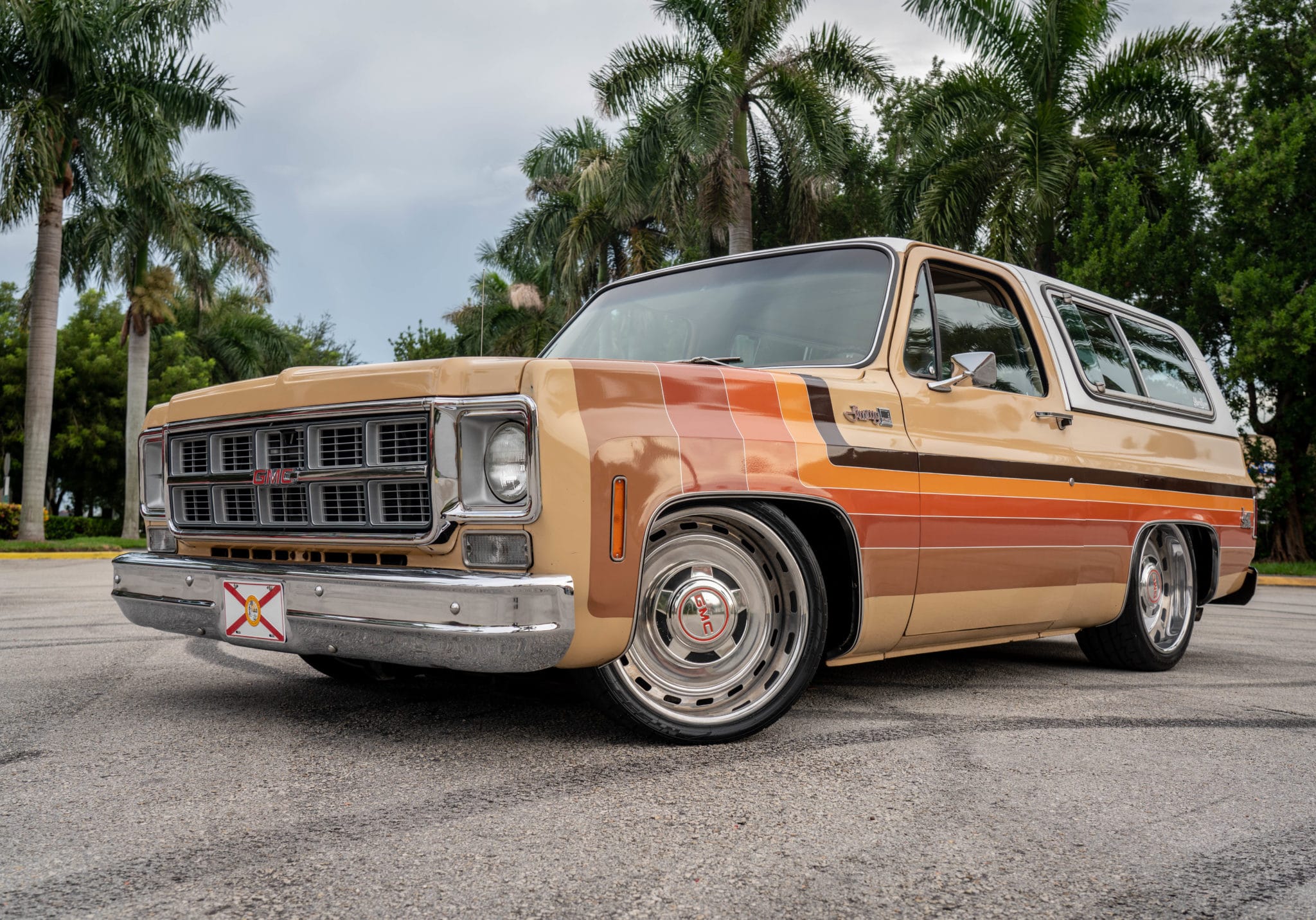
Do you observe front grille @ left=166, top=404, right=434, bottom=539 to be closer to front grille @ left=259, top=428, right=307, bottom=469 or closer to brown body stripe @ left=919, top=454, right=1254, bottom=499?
front grille @ left=259, top=428, right=307, bottom=469

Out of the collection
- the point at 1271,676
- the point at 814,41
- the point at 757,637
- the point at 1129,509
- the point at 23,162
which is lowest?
the point at 1271,676

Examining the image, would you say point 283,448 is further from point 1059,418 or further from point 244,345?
point 244,345

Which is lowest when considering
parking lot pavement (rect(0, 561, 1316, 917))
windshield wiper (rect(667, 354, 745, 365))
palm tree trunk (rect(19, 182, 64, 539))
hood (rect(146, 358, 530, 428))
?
parking lot pavement (rect(0, 561, 1316, 917))

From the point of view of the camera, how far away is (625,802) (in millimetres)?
3139

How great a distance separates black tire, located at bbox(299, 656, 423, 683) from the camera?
4730 millimetres

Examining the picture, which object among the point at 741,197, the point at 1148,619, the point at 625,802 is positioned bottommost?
the point at 625,802

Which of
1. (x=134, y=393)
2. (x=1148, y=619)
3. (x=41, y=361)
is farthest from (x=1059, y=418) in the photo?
(x=134, y=393)

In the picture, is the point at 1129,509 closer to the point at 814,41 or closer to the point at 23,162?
the point at 814,41

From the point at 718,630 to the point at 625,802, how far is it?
2.73ft

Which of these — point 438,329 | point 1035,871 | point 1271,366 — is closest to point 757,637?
point 1035,871

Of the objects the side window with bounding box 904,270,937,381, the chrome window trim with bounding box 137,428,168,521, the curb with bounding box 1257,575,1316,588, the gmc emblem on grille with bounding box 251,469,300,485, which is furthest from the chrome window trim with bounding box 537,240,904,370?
the curb with bounding box 1257,575,1316,588

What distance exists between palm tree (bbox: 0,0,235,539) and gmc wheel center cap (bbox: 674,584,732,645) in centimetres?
1879

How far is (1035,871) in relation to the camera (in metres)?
2.66

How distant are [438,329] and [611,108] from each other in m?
28.2
